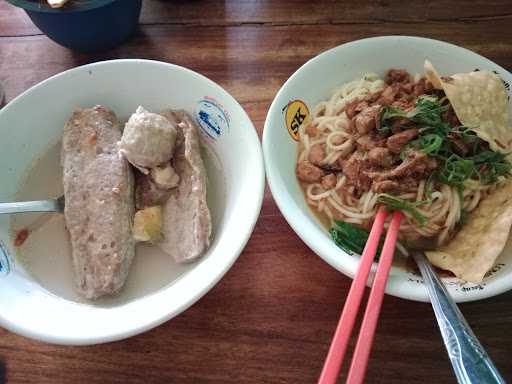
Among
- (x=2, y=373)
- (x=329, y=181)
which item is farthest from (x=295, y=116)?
(x=2, y=373)

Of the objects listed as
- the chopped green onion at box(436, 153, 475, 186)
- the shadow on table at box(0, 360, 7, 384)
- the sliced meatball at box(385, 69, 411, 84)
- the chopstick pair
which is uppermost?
the sliced meatball at box(385, 69, 411, 84)

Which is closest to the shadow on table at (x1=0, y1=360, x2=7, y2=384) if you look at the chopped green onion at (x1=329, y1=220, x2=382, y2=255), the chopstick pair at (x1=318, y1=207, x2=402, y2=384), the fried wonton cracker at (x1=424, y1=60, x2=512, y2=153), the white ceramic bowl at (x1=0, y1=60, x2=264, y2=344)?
the white ceramic bowl at (x1=0, y1=60, x2=264, y2=344)

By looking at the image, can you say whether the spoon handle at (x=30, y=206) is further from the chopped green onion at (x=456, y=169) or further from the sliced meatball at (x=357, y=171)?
the chopped green onion at (x=456, y=169)

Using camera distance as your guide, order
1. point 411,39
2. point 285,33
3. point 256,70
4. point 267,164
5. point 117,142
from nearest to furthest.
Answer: point 267,164 → point 117,142 → point 411,39 → point 256,70 → point 285,33

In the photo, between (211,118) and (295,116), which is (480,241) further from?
(211,118)

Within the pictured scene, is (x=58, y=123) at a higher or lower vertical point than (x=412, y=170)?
lower

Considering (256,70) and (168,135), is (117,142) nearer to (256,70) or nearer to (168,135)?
(168,135)

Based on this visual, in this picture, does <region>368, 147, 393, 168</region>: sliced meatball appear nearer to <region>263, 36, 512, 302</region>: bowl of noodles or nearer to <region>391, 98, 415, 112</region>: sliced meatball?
<region>263, 36, 512, 302</region>: bowl of noodles

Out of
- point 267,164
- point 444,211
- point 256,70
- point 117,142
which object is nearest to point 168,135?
point 117,142
